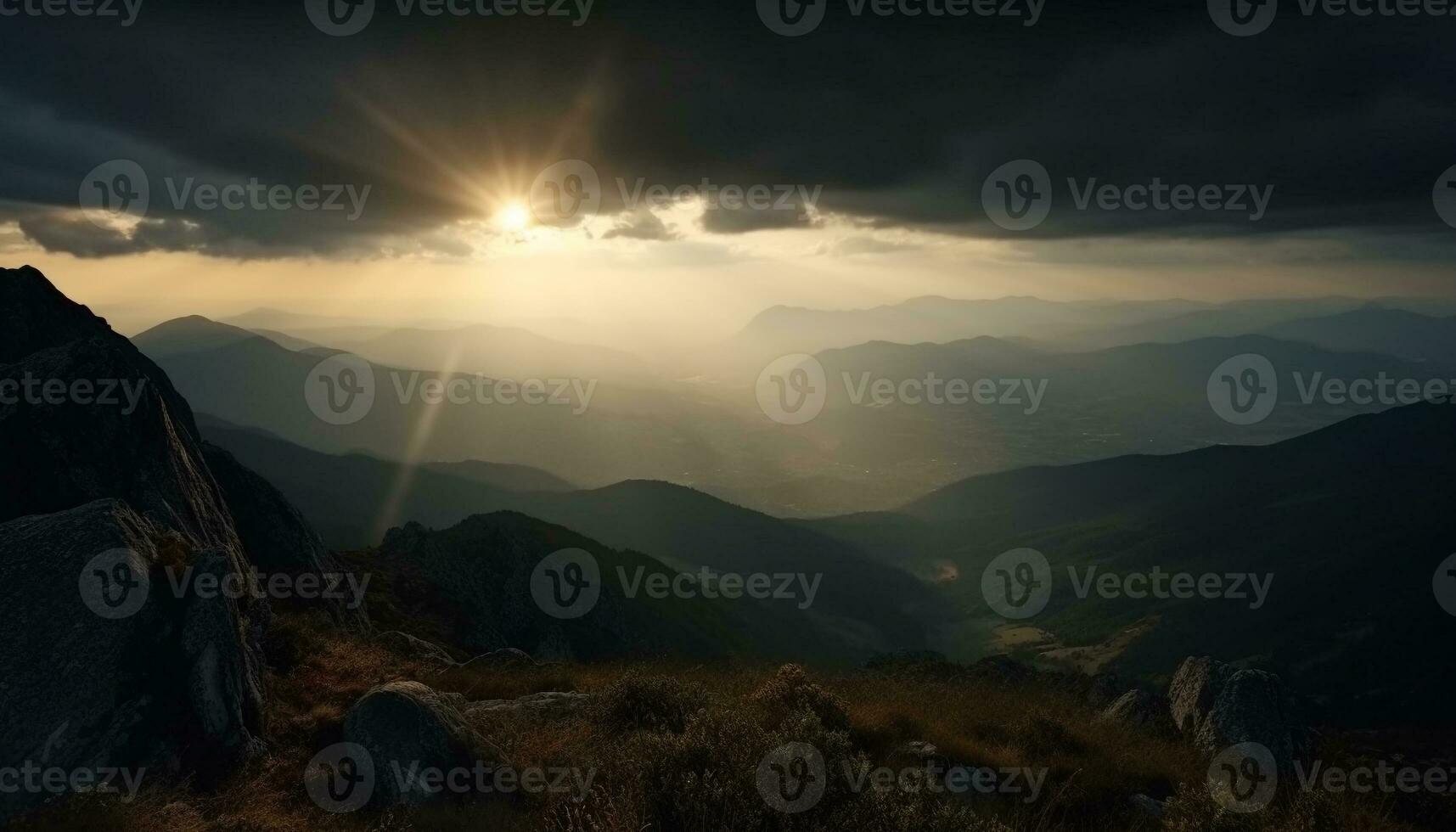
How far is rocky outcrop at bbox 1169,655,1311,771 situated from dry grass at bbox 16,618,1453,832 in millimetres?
1870

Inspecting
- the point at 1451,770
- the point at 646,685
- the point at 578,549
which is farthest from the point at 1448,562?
the point at 646,685

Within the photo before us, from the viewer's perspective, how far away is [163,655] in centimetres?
974

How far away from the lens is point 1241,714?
14875mm

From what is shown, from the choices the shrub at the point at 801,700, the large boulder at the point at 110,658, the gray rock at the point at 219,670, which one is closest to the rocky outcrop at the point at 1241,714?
the shrub at the point at 801,700

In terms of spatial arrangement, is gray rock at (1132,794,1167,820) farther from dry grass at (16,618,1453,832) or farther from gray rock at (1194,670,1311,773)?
gray rock at (1194,670,1311,773)

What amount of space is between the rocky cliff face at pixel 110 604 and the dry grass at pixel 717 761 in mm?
849

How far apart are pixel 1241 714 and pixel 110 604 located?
21.7 metres

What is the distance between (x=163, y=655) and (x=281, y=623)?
5.04m

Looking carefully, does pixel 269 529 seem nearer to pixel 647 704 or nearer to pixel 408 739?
pixel 408 739

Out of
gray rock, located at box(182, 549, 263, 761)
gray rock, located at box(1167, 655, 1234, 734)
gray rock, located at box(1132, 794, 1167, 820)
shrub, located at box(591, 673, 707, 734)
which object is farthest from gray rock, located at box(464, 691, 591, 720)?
gray rock, located at box(1167, 655, 1234, 734)

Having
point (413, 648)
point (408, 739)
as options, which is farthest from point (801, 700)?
point (413, 648)

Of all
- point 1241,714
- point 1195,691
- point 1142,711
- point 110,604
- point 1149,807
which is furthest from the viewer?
point 1195,691

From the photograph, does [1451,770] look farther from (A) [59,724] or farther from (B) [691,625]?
(B) [691,625]

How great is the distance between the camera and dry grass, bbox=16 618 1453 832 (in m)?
6.93
